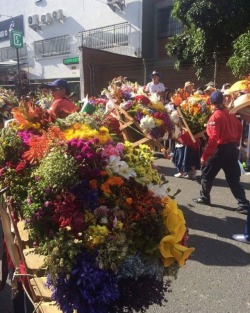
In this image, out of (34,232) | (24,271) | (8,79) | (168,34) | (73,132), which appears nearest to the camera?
(34,232)

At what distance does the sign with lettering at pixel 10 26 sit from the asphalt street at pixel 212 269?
2611 centimetres

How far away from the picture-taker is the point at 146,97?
5.64 meters

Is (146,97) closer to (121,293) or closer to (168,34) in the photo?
(121,293)

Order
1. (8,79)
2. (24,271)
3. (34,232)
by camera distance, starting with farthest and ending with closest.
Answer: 1. (8,79)
2. (24,271)
3. (34,232)

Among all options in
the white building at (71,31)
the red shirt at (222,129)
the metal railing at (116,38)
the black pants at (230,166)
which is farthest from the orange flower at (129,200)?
the metal railing at (116,38)

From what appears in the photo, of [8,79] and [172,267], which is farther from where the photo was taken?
[8,79]

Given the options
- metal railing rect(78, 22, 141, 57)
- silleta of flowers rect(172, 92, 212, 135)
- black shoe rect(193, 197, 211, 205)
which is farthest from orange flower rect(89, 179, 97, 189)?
metal railing rect(78, 22, 141, 57)

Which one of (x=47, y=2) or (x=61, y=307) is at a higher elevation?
(x=47, y=2)

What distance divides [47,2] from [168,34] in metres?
11.1

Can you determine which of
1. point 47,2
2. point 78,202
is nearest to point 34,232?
point 78,202

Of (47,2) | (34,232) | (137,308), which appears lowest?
(137,308)

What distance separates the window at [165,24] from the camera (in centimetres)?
1938

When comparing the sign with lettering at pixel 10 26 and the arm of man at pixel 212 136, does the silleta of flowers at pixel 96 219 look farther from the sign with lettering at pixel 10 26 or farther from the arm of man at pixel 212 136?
the sign with lettering at pixel 10 26

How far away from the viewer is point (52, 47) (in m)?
26.2
